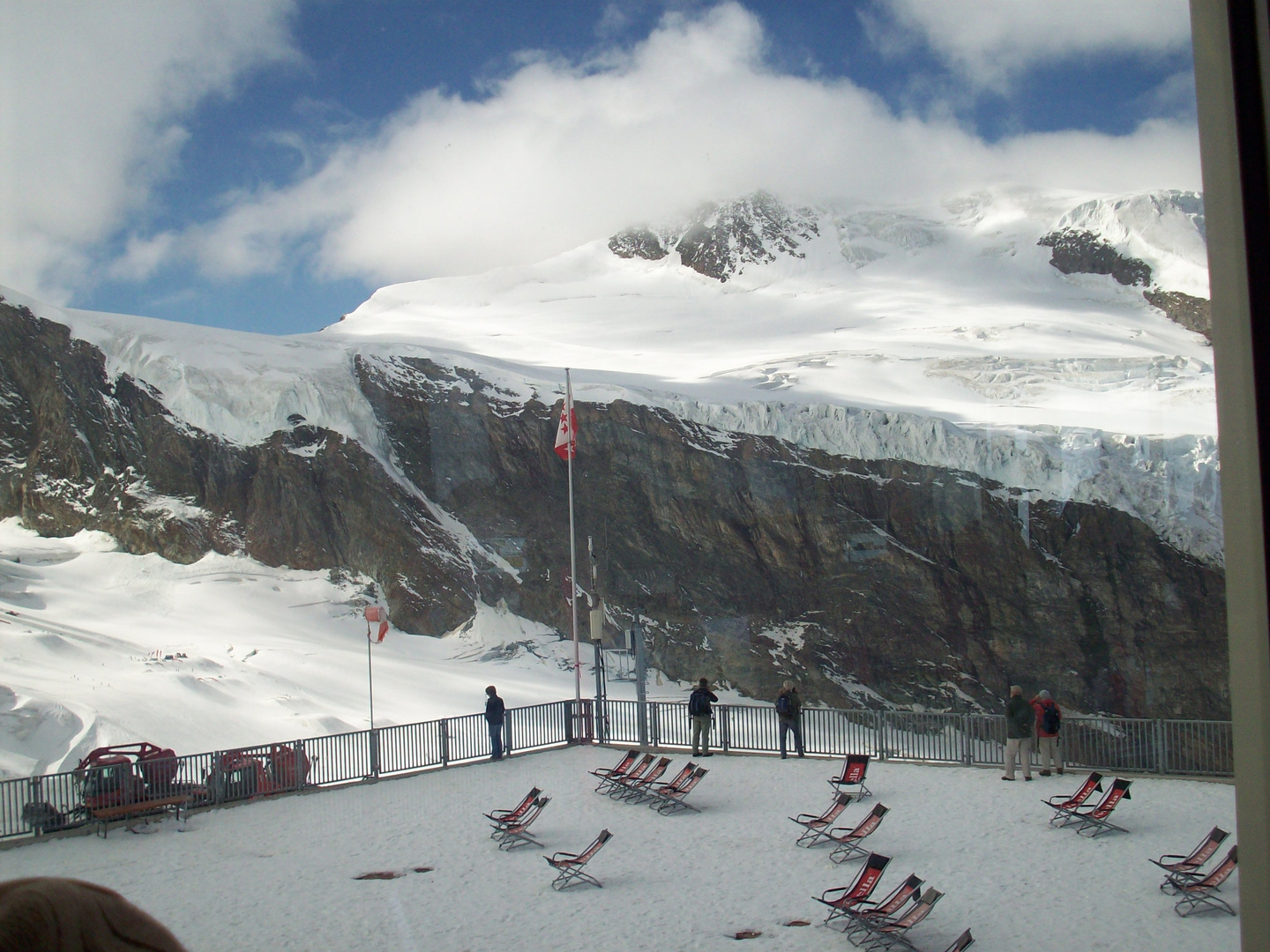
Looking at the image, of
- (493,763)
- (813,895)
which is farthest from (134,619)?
(813,895)

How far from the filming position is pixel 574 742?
46.5 ft

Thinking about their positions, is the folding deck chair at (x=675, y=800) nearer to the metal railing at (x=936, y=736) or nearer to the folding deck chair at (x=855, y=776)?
the folding deck chair at (x=855, y=776)

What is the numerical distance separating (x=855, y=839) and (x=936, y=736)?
199 inches

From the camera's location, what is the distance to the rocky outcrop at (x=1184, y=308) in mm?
3238

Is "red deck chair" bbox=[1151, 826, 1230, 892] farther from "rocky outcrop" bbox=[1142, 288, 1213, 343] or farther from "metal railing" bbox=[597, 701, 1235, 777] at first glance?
"rocky outcrop" bbox=[1142, 288, 1213, 343]

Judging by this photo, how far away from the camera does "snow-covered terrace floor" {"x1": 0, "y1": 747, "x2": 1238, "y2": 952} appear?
5.21 meters

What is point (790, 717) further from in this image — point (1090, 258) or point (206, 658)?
point (206, 658)

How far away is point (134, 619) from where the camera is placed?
66.5 ft

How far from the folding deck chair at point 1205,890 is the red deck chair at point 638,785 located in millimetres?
→ 5521

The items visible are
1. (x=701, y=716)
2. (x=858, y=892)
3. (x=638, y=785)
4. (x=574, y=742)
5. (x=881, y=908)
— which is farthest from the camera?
(x=574, y=742)

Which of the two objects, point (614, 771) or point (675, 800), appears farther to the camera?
point (614, 771)

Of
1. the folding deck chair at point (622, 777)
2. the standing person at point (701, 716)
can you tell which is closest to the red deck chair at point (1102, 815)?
the folding deck chair at point (622, 777)

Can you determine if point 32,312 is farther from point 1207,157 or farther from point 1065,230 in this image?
point 1207,157

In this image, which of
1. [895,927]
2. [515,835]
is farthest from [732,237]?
[895,927]
